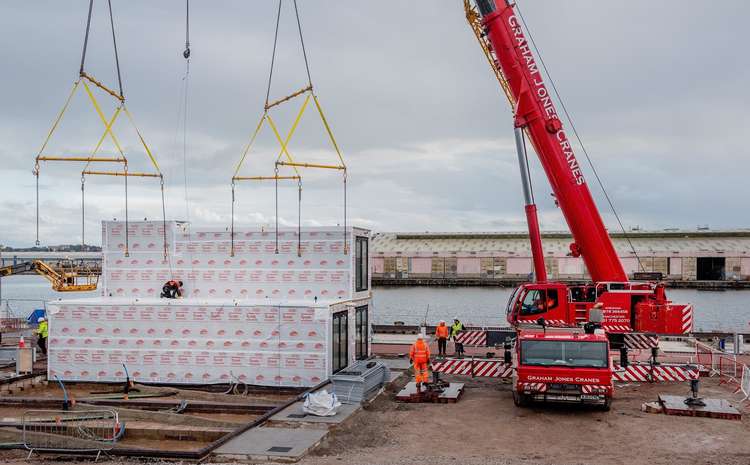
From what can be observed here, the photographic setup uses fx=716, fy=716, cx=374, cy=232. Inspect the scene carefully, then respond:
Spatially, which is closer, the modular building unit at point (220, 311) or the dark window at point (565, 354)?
the dark window at point (565, 354)

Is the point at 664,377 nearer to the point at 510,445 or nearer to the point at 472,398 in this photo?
the point at 472,398

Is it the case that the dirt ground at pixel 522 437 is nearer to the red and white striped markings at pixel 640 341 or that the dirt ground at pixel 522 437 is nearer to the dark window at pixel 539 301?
the dark window at pixel 539 301

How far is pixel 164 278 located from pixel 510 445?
1511 centimetres

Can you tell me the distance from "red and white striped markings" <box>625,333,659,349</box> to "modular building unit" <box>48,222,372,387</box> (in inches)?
356

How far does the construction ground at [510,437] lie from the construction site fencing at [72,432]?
24cm

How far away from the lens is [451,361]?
2061cm

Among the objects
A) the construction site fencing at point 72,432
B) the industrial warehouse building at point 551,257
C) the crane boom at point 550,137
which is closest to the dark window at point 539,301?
the crane boom at point 550,137

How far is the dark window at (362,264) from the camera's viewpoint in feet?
81.9

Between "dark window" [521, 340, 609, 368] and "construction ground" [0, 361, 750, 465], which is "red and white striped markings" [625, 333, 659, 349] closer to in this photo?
"construction ground" [0, 361, 750, 465]

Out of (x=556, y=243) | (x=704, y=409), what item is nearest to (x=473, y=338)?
(x=704, y=409)

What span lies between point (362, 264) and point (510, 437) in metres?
11.6

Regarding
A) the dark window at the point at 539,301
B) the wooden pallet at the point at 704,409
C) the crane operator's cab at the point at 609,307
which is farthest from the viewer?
the dark window at the point at 539,301

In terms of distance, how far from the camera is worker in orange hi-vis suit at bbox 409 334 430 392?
18.5m

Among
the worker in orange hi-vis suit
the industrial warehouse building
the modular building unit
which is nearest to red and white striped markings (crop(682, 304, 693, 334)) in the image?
the worker in orange hi-vis suit
